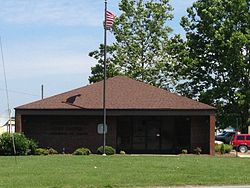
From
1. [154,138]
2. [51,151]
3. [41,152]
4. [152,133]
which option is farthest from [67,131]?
[154,138]

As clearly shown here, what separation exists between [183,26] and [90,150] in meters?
20.1

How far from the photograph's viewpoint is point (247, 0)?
49375 millimetres

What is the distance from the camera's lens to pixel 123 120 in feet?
130

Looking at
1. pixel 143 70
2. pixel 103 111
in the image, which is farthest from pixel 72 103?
pixel 143 70

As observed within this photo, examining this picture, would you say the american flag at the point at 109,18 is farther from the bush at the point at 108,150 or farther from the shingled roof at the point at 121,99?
the bush at the point at 108,150

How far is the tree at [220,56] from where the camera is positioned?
4788cm

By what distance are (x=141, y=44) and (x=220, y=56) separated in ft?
30.1

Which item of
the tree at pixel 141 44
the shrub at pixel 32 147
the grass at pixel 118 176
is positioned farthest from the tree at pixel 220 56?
the grass at pixel 118 176

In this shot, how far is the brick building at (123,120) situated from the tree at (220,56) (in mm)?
10312

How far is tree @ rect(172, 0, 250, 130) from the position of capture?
47875mm

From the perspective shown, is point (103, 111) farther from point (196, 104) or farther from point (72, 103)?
point (196, 104)

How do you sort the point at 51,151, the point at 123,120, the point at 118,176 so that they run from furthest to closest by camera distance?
the point at 123,120, the point at 51,151, the point at 118,176

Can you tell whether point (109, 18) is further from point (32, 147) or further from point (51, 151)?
point (32, 147)

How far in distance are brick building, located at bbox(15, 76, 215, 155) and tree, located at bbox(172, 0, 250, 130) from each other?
1031 centimetres
